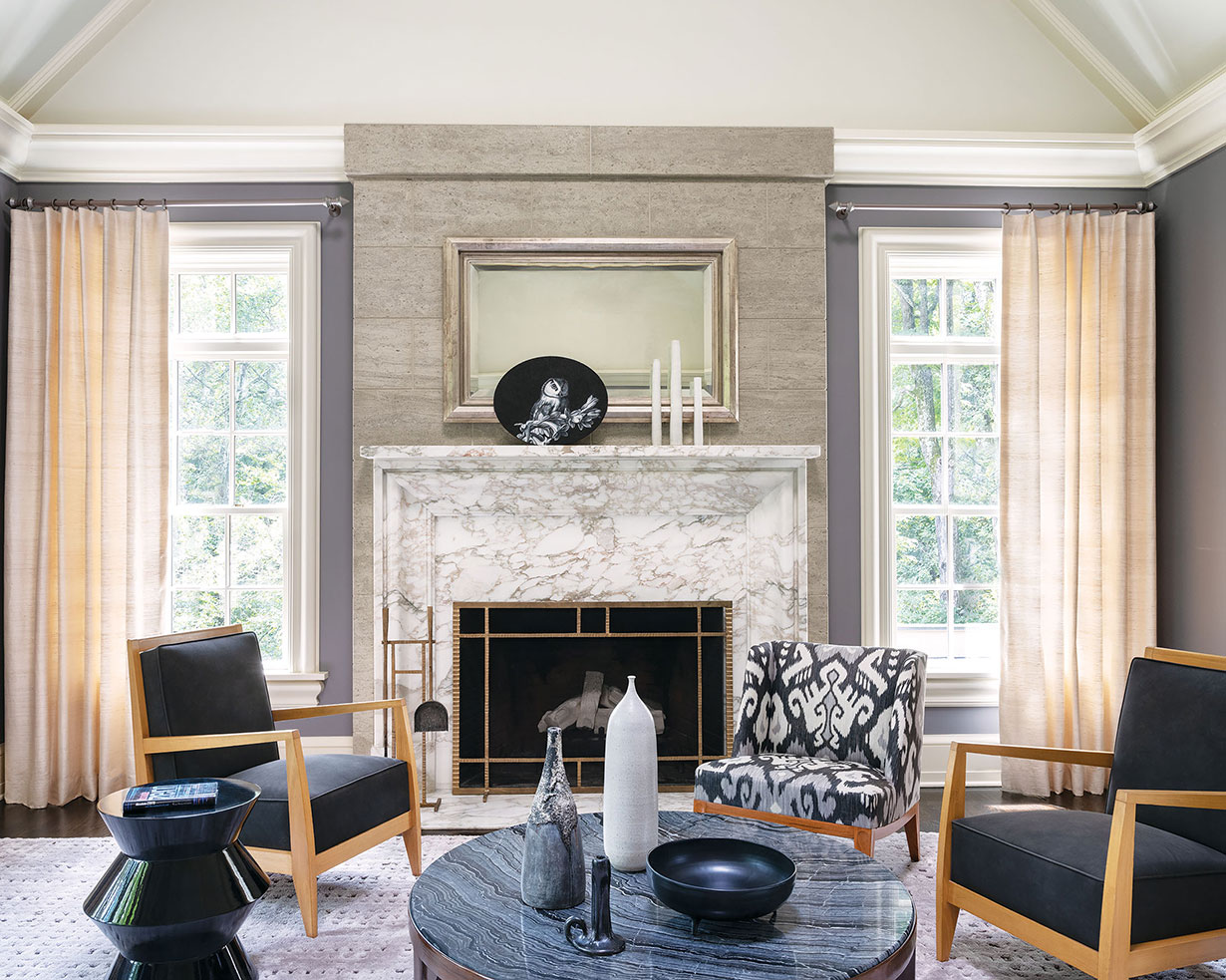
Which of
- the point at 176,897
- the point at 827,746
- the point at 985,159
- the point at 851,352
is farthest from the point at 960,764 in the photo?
the point at 985,159

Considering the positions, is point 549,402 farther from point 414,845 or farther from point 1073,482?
point 1073,482

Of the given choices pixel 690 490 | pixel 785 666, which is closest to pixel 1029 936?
pixel 785 666

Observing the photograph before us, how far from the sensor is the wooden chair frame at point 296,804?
2.33 meters

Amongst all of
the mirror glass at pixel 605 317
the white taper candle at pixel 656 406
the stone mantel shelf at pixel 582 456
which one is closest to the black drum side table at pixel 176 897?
the stone mantel shelf at pixel 582 456

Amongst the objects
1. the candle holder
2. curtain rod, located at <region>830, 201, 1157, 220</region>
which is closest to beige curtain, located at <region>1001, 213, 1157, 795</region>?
curtain rod, located at <region>830, 201, 1157, 220</region>

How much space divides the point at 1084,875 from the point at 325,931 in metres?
1.92

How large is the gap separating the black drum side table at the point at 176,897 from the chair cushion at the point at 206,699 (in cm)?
111

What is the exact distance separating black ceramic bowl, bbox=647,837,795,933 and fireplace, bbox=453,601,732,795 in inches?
73.1

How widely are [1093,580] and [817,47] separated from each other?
2.59 m

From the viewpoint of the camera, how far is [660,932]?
5.16ft

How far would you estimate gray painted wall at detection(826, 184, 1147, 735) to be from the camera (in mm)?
3846

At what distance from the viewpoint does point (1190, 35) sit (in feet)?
10.9

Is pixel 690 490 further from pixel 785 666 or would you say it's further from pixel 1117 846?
pixel 1117 846

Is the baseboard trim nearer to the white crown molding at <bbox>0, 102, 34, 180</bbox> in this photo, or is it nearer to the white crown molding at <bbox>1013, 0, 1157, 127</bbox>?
the white crown molding at <bbox>1013, 0, 1157, 127</bbox>
